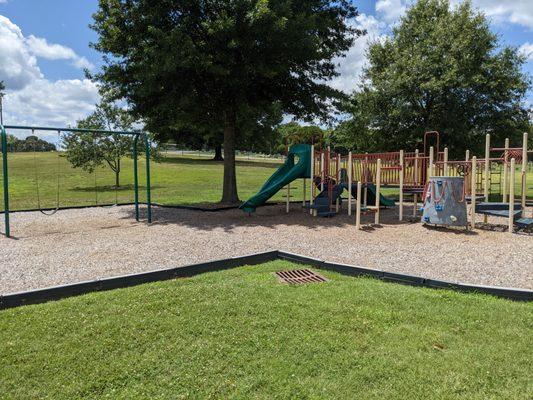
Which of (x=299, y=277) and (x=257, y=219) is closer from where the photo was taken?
(x=299, y=277)

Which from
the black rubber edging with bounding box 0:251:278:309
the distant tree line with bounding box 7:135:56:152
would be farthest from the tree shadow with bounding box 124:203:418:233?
→ the black rubber edging with bounding box 0:251:278:309

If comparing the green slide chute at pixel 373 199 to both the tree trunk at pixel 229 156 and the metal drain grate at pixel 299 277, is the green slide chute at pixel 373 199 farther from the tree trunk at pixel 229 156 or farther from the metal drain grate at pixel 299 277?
the metal drain grate at pixel 299 277

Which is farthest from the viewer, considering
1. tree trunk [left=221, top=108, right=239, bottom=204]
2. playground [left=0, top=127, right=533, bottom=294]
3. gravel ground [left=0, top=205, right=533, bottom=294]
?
tree trunk [left=221, top=108, right=239, bottom=204]

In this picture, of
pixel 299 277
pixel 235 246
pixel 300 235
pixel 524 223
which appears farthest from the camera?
pixel 524 223

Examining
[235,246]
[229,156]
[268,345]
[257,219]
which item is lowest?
[268,345]

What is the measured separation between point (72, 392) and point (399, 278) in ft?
13.8

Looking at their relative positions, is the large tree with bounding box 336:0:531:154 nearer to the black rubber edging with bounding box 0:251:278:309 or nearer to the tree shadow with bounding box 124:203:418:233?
the tree shadow with bounding box 124:203:418:233

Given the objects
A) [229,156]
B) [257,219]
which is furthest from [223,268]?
[229,156]

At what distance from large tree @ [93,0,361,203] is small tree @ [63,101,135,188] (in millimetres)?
7234

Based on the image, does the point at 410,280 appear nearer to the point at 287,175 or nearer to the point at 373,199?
the point at 287,175

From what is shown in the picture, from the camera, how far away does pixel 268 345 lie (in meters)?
3.46

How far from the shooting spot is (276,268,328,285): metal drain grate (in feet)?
17.8

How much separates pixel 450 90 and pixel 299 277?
50.6 ft

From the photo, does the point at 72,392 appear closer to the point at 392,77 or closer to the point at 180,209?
the point at 180,209
